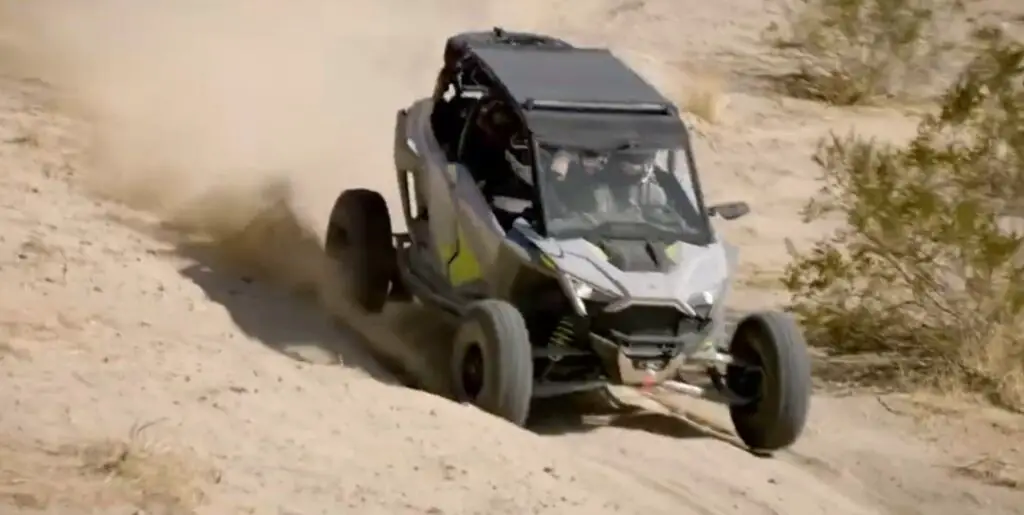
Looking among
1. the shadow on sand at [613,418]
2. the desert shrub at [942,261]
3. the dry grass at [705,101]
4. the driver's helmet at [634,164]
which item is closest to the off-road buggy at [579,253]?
the driver's helmet at [634,164]

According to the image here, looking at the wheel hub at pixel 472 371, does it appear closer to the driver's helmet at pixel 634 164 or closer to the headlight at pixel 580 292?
the headlight at pixel 580 292

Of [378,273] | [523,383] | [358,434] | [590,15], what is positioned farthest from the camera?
[590,15]

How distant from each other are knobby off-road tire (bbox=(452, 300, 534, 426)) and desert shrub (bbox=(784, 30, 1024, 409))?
3171 mm

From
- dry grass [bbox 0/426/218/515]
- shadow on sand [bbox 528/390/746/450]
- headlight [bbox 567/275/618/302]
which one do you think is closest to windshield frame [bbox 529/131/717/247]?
headlight [bbox 567/275/618/302]

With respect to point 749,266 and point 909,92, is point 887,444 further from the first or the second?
point 909,92

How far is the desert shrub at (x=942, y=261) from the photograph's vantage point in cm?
1023

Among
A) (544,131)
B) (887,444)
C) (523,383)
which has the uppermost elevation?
(544,131)

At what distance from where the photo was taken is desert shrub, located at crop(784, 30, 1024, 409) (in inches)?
403

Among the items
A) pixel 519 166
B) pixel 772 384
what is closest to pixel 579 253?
pixel 519 166

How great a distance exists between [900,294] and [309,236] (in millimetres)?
4233

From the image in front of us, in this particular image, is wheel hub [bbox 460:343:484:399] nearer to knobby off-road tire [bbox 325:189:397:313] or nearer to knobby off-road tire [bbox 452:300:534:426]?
knobby off-road tire [bbox 452:300:534:426]

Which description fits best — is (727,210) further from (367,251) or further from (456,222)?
(367,251)

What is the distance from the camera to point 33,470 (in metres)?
5.77

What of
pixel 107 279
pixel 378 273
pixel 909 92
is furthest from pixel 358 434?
pixel 909 92
